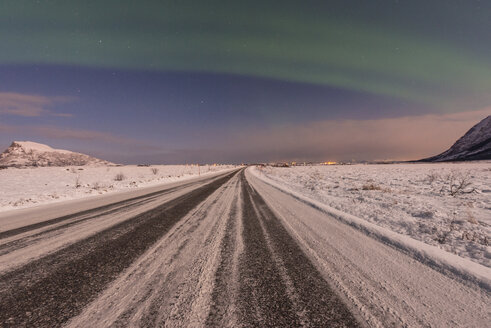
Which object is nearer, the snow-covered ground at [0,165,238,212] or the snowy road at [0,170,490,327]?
the snowy road at [0,170,490,327]

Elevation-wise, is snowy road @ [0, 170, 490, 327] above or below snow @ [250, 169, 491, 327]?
above

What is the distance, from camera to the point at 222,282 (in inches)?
88.5

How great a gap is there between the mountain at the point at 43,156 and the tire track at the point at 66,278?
163434 mm

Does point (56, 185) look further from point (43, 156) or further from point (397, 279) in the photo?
point (43, 156)

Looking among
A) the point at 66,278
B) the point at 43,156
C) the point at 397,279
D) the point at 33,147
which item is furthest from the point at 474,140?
the point at 33,147

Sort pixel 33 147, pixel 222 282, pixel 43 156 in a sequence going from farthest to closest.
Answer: pixel 33 147
pixel 43 156
pixel 222 282

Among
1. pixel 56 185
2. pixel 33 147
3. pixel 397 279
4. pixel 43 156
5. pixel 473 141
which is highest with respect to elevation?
pixel 33 147

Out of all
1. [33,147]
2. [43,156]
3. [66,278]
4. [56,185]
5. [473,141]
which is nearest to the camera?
[66,278]

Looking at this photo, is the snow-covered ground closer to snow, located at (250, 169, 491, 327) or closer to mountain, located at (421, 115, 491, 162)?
snow, located at (250, 169, 491, 327)

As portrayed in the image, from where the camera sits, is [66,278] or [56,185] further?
[56,185]

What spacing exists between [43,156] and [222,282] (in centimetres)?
19913

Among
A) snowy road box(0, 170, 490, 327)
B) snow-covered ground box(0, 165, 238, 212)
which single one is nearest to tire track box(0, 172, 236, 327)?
snowy road box(0, 170, 490, 327)

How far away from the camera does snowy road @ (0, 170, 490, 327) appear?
1.70 meters

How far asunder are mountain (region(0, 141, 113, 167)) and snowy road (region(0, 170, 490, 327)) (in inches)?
6448
